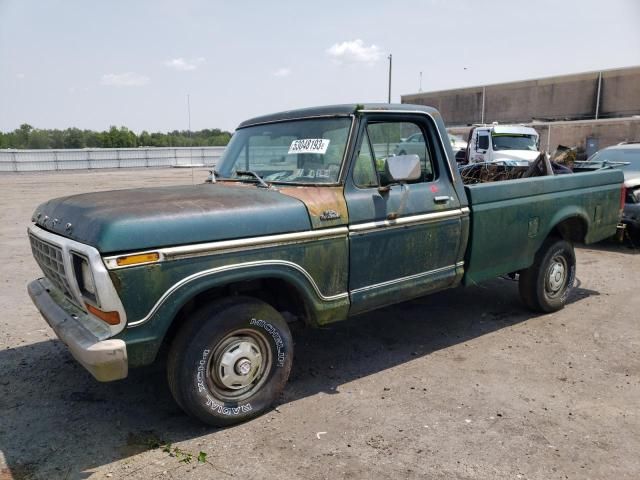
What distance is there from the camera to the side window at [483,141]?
16152 mm

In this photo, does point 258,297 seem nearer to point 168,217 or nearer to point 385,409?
point 168,217

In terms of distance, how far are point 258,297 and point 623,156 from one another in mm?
9070

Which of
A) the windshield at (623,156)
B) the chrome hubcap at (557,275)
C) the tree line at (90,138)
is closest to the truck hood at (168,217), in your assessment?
the chrome hubcap at (557,275)

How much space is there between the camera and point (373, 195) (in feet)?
12.5

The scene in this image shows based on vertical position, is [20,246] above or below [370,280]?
below

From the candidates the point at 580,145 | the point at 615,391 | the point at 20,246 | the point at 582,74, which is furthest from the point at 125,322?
the point at 582,74

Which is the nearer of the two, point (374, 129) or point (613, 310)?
point (374, 129)

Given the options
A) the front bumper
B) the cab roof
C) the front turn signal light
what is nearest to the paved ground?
the front bumper

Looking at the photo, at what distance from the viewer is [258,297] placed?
3.71 m

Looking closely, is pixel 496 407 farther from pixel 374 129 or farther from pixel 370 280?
pixel 374 129

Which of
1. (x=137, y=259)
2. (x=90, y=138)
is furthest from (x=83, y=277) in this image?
(x=90, y=138)

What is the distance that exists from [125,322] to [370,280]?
5.82 feet

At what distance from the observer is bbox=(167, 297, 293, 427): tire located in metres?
3.10

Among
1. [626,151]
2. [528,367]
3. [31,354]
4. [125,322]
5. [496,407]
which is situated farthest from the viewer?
[626,151]
